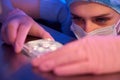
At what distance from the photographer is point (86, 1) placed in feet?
3.00

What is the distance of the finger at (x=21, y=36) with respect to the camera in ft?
2.12

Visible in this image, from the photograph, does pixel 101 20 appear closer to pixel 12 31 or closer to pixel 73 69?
pixel 12 31

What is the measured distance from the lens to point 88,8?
0.93 metres

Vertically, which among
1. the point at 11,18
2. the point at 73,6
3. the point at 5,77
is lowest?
the point at 5,77

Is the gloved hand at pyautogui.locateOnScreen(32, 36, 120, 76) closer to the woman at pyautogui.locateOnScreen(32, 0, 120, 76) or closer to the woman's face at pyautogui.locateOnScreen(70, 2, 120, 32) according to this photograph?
the woman at pyautogui.locateOnScreen(32, 0, 120, 76)

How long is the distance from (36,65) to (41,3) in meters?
0.71

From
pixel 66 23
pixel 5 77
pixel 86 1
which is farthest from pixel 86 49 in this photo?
pixel 66 23

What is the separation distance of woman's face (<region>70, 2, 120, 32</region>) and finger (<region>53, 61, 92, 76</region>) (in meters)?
0.45

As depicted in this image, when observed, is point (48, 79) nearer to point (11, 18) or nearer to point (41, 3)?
point (11, 18)

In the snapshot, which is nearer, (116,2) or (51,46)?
(51,46)

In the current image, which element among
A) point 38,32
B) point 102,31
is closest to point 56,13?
point 102,31

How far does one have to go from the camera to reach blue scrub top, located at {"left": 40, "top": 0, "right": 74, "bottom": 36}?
1.19m

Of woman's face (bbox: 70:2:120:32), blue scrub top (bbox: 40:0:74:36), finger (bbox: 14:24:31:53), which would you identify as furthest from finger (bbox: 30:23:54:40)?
blue scrub top (bbox: 40:0:74:36)

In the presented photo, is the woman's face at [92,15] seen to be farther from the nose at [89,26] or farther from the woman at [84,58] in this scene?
the woman at [84,58]
